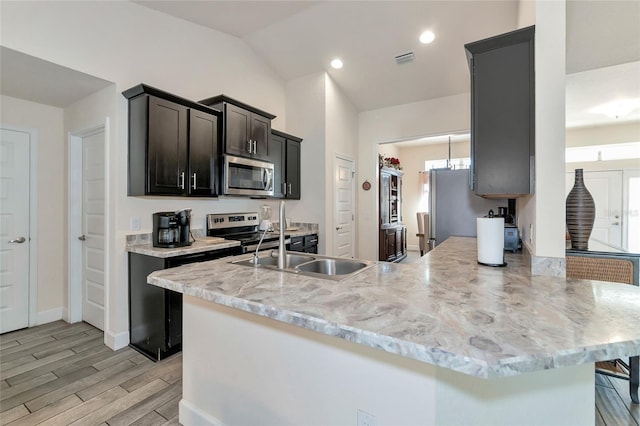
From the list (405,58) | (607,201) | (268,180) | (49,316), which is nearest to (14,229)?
(49,316)

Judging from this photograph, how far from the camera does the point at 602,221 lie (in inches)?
217

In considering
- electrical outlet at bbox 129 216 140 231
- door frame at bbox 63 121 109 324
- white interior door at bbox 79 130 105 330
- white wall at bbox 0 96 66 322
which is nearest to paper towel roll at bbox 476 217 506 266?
electrical outlet at bbox 129 216 140 231

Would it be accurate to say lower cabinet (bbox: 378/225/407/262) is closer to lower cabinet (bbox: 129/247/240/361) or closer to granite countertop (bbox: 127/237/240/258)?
granite countertop (bbox: 127/237/240/258)

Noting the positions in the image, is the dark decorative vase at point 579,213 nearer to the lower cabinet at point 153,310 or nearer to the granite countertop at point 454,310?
the granite countertop at point 454,310

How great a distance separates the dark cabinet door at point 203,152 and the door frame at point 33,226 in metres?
1.82

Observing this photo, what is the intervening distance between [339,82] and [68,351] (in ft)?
15.5

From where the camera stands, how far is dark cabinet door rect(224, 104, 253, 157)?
328cm

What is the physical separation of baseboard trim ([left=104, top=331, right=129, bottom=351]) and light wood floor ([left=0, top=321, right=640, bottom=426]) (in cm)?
6

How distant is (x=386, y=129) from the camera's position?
5.14 metres

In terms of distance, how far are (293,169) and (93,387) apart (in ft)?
10.9

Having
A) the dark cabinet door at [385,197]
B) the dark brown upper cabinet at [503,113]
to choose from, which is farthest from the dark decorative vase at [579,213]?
the dark cabinet door at [385,197]

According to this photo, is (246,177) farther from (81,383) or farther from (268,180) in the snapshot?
(81,383)

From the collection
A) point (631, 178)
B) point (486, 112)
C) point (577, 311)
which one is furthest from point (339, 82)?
point (631, 178)

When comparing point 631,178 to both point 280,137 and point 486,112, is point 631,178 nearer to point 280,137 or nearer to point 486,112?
point 486,112
